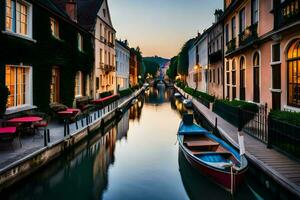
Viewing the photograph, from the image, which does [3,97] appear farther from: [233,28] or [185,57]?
[185,57]

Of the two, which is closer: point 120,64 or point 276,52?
point 276,52

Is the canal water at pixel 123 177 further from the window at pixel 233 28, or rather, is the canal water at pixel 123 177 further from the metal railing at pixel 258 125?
the window at pixel 233 28

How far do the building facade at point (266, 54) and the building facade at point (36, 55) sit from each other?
1223 cm

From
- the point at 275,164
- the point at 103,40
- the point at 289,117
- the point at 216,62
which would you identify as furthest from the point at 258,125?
the point at 103,40

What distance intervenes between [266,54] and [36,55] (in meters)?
12.8

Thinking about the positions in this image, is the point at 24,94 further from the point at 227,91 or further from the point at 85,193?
the point at 227,91

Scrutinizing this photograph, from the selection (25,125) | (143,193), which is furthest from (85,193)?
(25,125)

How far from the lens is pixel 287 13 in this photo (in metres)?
12.2

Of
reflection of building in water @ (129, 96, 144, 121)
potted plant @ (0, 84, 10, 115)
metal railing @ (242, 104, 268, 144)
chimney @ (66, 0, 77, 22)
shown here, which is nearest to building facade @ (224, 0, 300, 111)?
metal railing @ (242, 104, 268, 144)

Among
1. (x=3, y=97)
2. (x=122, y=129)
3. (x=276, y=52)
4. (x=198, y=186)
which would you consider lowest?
(x=198, y=186)

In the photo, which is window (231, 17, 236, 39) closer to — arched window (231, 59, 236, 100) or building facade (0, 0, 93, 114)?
arched window (231, 59, 236, 100)

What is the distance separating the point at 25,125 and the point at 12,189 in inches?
181

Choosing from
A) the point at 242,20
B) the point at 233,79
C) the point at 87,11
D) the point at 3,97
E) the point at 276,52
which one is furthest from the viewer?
the point at 87,11

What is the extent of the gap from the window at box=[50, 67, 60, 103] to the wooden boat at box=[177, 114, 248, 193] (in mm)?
9851
